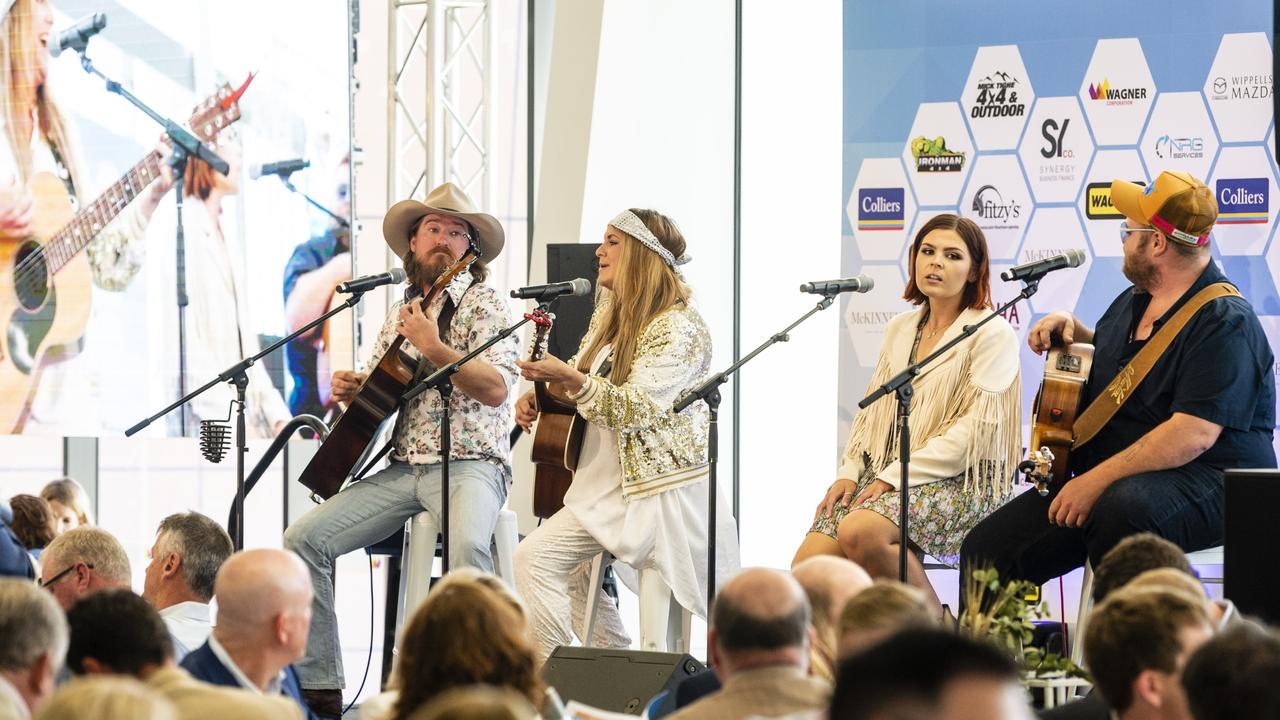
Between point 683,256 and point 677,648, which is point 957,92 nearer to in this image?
point 683,256

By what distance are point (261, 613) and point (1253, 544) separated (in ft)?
7.60

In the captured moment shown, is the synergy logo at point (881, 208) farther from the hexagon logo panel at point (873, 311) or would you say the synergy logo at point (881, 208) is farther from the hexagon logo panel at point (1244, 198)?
the hexagon logo panel at point (1244, 198)

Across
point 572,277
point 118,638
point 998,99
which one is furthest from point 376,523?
point 998,99

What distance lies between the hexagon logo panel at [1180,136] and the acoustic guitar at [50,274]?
13.9 feet

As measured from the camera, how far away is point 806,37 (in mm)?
6719

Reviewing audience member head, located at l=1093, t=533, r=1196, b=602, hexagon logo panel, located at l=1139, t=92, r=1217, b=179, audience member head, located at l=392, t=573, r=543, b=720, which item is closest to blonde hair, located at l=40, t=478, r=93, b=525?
audience member head, located at l=392, t=573, r=543, b=720

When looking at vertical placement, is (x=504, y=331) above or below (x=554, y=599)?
above

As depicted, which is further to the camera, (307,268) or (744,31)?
(307,268)

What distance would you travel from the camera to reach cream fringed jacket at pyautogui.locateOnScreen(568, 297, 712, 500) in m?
4.48

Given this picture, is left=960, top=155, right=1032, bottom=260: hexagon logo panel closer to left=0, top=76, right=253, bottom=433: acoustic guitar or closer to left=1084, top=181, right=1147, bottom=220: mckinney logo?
left=1084, top=181, right=1147, bottom=220: mckinney logo

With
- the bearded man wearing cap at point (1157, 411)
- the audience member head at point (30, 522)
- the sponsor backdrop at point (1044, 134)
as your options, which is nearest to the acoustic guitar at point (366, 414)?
the audience member head at point (30, 522)

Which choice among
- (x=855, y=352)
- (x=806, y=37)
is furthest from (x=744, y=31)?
(x=855, y=352)

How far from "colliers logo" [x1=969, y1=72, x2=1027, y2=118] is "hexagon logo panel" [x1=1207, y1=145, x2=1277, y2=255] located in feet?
2.57

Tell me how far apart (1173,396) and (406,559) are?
7.70 ft
